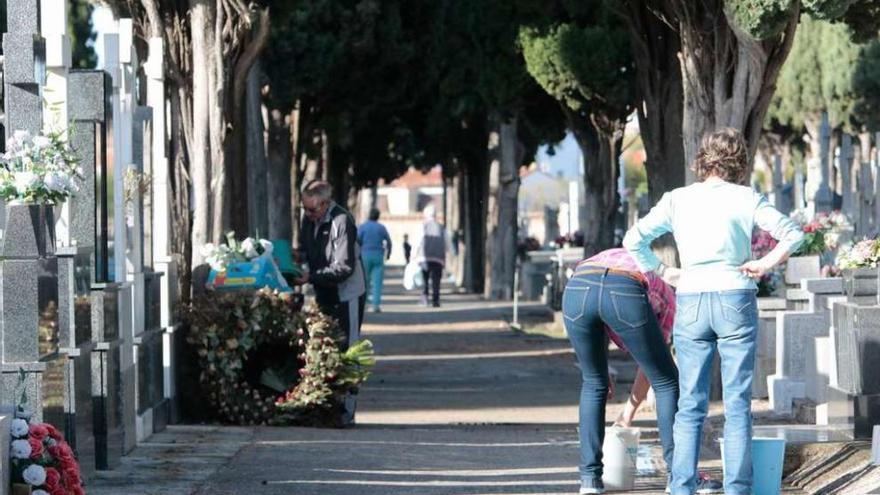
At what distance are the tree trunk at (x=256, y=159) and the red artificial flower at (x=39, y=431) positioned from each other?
12754mm

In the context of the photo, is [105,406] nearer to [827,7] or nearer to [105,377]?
[105,377]

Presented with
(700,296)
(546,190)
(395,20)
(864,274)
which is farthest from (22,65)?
(546,190)

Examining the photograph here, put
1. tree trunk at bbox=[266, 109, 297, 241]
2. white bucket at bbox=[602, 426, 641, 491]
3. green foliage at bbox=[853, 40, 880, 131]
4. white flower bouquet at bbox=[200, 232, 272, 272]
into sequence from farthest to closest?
1. green foliage at bbox=[853, 40, 880, 131]
2. tree trunk at bbox=[266, 109, 297, 241]
3. white flower bouquet at bbox=[200, 232, 272, 272]
4. white bucket at bbox=[602, 426, 641, 491]

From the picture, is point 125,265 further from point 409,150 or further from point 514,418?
point 409,150

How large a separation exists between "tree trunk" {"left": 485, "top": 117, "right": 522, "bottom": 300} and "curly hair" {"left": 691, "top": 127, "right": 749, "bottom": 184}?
26.3 meters

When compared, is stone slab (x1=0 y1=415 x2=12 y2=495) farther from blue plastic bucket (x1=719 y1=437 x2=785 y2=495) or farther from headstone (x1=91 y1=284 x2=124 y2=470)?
blue plastic bucket (x1=719 y1=437 x2=785 y2=495)

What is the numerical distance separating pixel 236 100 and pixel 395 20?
15.6 metres

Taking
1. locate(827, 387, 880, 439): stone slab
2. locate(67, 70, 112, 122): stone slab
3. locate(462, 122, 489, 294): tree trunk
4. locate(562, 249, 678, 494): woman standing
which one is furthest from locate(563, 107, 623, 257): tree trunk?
locate(562, 249, 678, 494): woman standing

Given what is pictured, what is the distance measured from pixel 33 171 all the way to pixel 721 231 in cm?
321

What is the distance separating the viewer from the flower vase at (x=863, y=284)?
10305mm

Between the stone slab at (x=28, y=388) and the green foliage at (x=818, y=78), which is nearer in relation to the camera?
the stone slab at (x=28, y=388)

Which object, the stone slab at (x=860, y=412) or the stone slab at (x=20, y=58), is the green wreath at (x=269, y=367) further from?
the stone slab at (x=20, y=58)

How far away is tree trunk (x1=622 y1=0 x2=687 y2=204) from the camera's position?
17547 mm

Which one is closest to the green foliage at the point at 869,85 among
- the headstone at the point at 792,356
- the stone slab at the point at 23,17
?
the headstone at the point at 792,356
